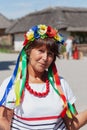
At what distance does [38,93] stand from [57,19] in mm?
45689

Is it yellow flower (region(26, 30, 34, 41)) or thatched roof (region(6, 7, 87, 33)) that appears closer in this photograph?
yellow flower (region(26, 30, 34, 41))

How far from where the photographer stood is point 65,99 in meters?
2.72

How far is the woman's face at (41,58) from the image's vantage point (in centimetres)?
271

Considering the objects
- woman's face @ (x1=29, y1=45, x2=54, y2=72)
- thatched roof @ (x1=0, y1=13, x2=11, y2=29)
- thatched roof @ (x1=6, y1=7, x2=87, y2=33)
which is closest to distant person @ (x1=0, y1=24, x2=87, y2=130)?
woman's face @ (x1=29, y1=45, x2=54, y2=72)

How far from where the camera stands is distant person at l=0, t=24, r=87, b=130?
266cm

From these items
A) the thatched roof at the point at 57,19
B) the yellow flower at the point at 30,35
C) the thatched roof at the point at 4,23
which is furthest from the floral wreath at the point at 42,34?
the thatched roof at the point at 4,23

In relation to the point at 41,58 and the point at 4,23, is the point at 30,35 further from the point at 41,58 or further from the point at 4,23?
the point at 4,23

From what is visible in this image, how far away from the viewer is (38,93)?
8.82 feet

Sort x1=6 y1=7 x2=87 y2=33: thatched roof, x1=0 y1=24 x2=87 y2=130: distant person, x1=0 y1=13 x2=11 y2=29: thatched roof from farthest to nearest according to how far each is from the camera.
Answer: x1=0 y1=13 x2=11 y2=29: thatched roof
x1=6 y1=7 x2=87 y2=33: thatched roof
x1=0 y1=24 x2=87 y2=130: distant person

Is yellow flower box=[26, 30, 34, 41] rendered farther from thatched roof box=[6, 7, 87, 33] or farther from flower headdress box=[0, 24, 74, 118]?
thatched roof box=[6, 7, 87, 33]

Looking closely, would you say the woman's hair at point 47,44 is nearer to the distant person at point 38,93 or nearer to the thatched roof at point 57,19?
the distant person at point 38,93

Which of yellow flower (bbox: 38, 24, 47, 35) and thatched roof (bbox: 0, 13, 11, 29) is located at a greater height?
yellow flower (bbox: 38, 24, 47, 35)

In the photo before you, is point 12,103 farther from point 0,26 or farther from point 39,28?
point 0,26

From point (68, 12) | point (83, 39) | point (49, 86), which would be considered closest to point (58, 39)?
point (49, 86)
